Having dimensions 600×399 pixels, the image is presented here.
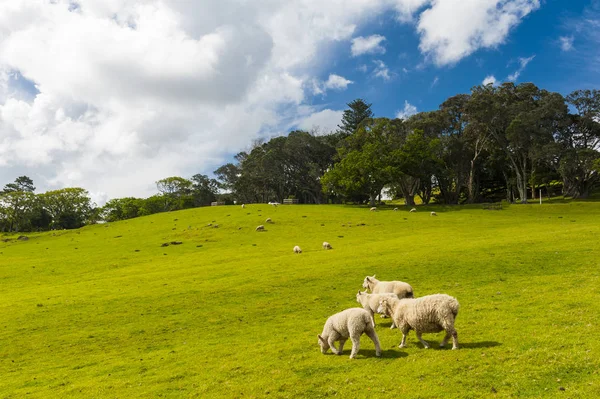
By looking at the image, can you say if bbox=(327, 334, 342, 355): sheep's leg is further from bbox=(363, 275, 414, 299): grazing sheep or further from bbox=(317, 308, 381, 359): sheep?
bbox=(363, 275, 414, 299): grazing sheep

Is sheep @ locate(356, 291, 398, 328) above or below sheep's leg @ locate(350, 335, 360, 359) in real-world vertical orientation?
above

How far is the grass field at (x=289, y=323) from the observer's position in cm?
884

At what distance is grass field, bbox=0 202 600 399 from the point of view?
348 inches

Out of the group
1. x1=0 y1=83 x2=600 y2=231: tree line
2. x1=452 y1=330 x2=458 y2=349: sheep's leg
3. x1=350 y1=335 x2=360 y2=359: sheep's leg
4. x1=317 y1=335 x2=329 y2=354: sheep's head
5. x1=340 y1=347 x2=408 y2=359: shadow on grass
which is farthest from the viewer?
x1=0 y1=83 x2=600 y2=231: tree line

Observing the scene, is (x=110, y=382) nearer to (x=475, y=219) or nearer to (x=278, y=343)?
(x=278, y=343)

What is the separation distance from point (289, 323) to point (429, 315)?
689 centimetres

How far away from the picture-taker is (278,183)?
113m

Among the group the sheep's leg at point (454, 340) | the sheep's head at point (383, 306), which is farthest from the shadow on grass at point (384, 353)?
the sheep's head at point (383, 306)

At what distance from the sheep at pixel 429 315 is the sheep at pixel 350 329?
3.45 ft

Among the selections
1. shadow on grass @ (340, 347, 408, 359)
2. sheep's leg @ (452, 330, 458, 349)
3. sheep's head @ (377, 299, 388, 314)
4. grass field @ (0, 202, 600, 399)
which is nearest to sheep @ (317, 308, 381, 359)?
shadow on grass @ (340, 347, 408, 359)

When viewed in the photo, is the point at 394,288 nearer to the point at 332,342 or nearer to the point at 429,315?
the point at 429,315

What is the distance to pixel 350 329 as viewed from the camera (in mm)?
10266

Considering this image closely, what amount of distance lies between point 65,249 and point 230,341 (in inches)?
1795

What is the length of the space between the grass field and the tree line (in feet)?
118
